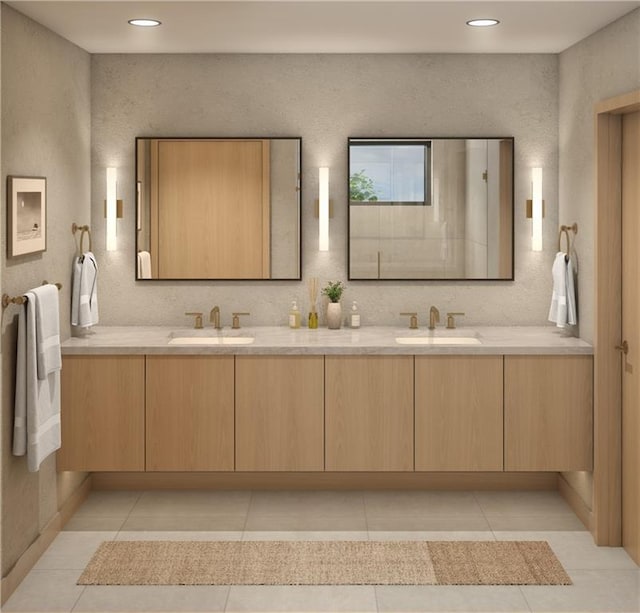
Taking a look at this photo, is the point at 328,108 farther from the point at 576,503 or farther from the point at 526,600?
the point at 526,600

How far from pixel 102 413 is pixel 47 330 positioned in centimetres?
77

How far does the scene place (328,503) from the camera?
16.8 feet

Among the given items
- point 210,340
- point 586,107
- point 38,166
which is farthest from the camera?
point 210,340

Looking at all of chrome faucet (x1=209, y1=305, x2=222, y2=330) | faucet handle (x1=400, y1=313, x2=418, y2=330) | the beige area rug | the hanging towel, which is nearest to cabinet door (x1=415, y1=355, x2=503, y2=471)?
the beige area rug

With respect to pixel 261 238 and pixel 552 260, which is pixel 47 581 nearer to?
pixel 261 238

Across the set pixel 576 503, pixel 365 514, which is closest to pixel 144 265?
pixel 365 514

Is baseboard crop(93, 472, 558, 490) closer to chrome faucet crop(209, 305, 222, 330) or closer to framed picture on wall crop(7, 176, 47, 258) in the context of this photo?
chrome faucet crop(209, 305, 222, 330)

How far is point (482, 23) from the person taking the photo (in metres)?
4.50

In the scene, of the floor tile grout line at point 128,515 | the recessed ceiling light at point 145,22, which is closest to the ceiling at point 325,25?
the recessed ceiling light at point 145,22

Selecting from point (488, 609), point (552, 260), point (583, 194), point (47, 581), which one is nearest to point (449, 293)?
point (552, 260)

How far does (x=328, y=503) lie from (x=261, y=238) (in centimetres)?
152

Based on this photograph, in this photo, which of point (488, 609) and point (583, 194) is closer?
point (488, 609)

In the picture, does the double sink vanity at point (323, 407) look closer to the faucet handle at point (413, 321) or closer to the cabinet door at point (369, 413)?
the cabinet door at point (369, 413)

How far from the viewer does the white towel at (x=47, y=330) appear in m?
4.14
